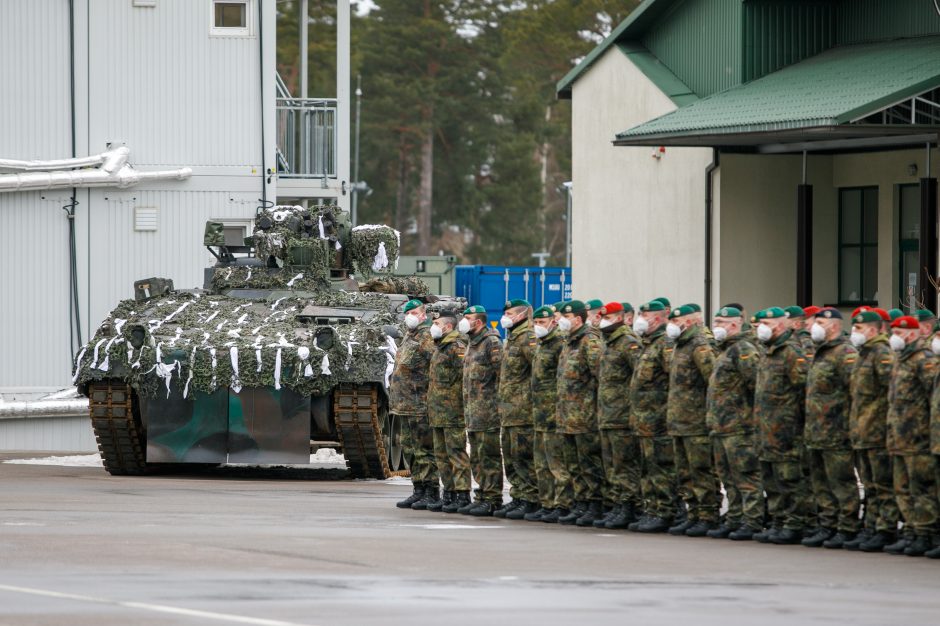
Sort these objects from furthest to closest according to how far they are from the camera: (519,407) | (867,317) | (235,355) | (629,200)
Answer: (629,200) → (235,355) → (519,407) → (867,317)

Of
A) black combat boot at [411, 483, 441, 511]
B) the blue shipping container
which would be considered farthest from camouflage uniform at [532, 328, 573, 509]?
the blue shipping container

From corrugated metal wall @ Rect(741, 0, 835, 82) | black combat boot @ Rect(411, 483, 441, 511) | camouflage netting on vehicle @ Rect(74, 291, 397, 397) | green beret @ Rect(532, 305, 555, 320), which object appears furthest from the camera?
corrugated metal wall @ Rect(741, 0, 835, 82)

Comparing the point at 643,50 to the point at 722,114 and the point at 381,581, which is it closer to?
the point at 722,114

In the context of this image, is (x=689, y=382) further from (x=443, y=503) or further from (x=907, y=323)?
(x=443, y=503)

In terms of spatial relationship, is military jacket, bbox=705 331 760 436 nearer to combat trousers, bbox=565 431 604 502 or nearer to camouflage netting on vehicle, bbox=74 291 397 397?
combat trousers, bbox=565 431 604 502

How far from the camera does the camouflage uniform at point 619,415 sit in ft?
45.3

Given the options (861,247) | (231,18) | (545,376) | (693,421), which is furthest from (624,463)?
(231,18)

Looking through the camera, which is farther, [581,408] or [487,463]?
[487,463]

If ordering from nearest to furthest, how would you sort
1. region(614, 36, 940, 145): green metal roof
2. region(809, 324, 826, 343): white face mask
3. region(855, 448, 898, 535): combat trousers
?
region(855, 448, 898, 535): combat trousers → region(809, 324, 826, 343): white face mask → region(614, 36, 940, 145): green metal roof

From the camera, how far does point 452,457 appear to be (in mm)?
15016

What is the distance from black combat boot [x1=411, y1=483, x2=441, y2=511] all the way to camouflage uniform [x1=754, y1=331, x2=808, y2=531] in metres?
3.32

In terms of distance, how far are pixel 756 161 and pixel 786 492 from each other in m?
13.9

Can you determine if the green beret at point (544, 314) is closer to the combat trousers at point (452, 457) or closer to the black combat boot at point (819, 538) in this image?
the combat trousers at point (452, 457)

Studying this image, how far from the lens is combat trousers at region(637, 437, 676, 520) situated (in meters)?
13.6
